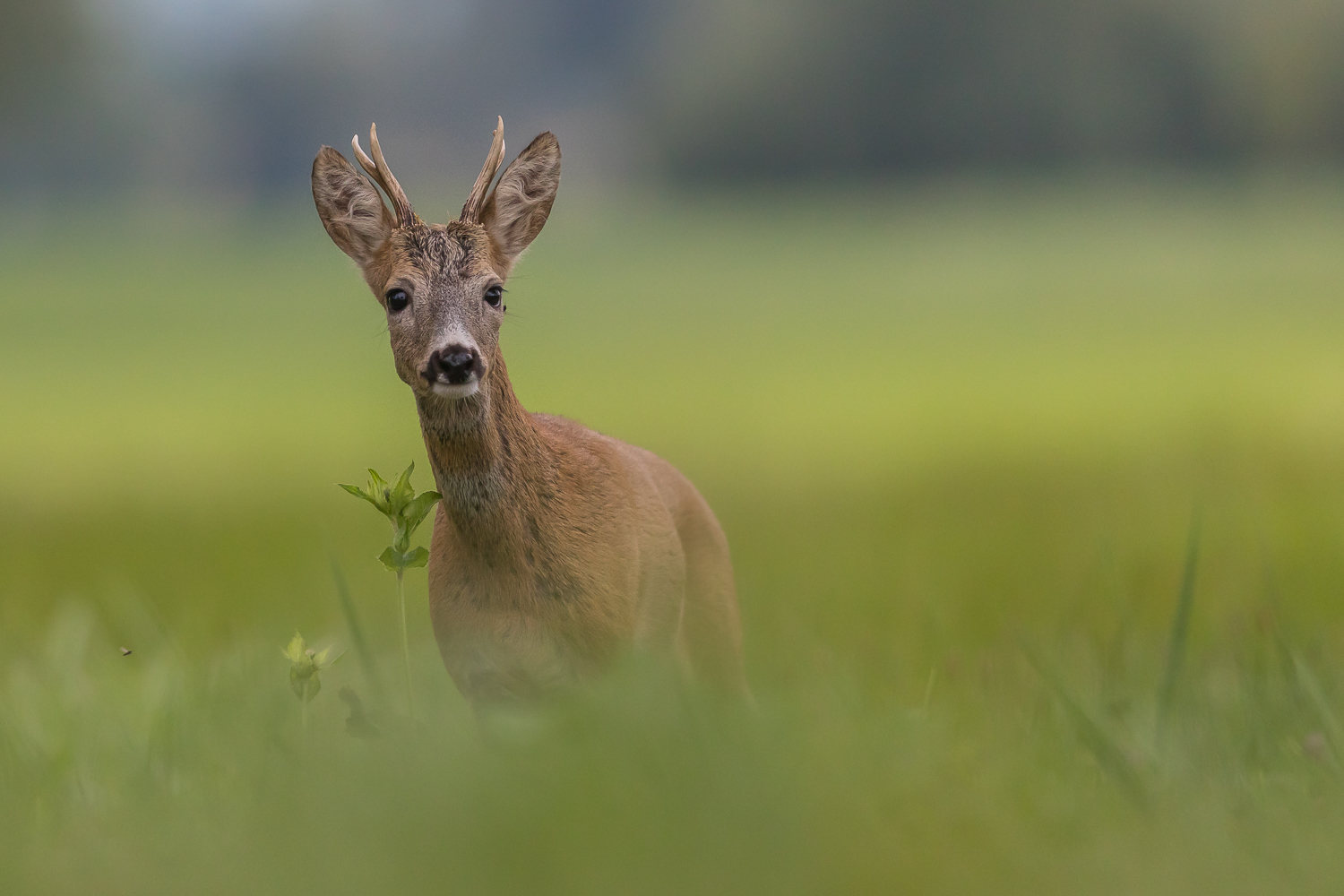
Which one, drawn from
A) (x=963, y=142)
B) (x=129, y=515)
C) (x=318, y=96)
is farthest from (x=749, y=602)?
(x=318, y=96)

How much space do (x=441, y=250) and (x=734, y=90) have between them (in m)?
36.3

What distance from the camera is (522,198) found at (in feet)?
16.1

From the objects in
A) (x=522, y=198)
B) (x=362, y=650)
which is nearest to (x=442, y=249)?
(x=522, y=198)

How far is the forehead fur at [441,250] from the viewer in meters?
4.48

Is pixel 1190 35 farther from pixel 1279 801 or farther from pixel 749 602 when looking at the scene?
pixel 1279 801

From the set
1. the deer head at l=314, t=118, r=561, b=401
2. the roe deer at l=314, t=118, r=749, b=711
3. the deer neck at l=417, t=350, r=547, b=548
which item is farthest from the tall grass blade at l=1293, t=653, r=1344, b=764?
the deer head at l=314, t=118, r=561, b=401

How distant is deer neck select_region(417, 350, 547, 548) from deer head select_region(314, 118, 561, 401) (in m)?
0.07

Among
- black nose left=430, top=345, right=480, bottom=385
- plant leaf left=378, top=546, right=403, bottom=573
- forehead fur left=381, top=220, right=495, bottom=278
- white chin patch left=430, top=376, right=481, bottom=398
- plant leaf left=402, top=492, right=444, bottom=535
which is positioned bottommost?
plant leaf left=378, top=546, right=403, bottom=573

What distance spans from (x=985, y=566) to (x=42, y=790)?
18.5 feet

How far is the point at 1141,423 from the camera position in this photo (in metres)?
12.7

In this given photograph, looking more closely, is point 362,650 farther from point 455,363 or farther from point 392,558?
point 455,363

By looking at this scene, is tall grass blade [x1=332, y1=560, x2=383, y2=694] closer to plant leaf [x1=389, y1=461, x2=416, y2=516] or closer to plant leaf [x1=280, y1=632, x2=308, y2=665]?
plant leaf [x1=280, y1=632, x2=308, y2=665]

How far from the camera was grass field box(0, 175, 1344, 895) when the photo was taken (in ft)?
7.38

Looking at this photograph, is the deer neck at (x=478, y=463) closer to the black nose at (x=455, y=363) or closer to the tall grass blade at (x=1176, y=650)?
the black nose at (x=455, y=363)
